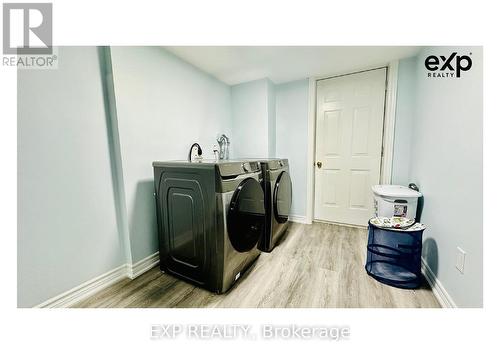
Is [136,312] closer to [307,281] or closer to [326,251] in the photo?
[307,281]

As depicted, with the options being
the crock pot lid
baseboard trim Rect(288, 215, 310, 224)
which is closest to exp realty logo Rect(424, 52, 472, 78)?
the crock pot lid

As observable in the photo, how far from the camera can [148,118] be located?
150 centimetres

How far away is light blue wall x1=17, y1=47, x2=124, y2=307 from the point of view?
99 centimetres

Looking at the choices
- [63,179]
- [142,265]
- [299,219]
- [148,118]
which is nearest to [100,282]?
[142,265]

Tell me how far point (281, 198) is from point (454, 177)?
1.27 metres

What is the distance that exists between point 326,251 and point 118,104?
7.32 ft

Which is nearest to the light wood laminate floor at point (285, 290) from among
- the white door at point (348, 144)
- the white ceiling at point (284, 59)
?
the white door at point (348, 144)

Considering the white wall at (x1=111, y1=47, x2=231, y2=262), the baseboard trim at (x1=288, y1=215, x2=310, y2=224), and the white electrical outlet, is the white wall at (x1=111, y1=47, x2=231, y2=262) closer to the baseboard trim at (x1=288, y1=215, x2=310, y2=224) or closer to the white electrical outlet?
the baseboard trim at (x1=288, y1=215, x2=310, y2=224)

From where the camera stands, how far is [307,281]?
137cm
